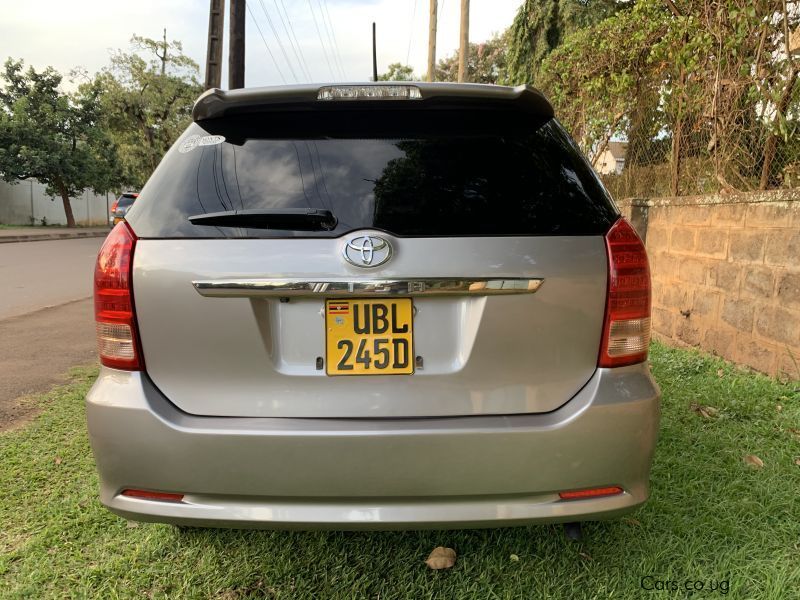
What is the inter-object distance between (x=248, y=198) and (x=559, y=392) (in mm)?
1043

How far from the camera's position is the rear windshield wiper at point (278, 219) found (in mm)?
1644

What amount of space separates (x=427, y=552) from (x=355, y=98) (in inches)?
63.1

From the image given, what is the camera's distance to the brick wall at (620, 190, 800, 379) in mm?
3734

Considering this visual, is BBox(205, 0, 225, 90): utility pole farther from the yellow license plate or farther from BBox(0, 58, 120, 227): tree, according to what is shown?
BBox(0, 58, 120, 227): tree

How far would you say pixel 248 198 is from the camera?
1.70 metres

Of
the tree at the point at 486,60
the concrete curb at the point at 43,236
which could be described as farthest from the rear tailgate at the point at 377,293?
the tree at the point at 486,60

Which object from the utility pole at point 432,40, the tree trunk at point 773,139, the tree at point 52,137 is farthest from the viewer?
the tree at point 52,137

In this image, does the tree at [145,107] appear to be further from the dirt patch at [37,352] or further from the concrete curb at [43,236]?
the dirt patch at [37,352]

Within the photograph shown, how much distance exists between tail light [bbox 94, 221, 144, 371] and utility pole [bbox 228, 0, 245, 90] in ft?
31.5

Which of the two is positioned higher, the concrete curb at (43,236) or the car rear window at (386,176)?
the car rear window at (386,176)

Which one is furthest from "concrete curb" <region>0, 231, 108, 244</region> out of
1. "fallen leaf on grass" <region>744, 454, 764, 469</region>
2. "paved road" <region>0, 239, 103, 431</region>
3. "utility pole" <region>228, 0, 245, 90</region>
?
"fallen leaf on grass" <region>744, 454, 764, 469</region>

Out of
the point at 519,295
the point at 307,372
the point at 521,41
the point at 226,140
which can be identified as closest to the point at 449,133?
the point at 519,295

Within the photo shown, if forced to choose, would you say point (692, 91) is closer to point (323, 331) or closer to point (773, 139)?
point (773, 139)

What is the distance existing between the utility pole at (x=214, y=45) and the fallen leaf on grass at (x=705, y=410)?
9857 millimetres
